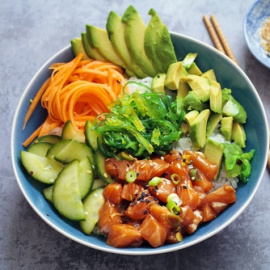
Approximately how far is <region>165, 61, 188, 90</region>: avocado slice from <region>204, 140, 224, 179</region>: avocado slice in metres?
0.47

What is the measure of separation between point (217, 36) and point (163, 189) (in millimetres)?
1560

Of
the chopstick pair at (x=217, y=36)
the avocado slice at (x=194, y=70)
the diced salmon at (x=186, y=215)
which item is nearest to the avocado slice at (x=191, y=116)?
the avocado slice at (x=194, y=70)

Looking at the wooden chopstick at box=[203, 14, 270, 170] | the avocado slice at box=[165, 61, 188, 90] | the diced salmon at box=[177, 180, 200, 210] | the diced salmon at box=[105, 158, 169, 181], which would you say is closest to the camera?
the diced salmon at box=[177, 180, 200, 210]

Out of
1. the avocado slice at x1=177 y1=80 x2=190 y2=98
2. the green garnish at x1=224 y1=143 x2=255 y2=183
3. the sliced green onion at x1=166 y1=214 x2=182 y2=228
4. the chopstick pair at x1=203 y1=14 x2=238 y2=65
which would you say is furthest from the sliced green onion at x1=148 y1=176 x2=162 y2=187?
the chopstick pair at x1=203 y1=14 x2=238 y2=65

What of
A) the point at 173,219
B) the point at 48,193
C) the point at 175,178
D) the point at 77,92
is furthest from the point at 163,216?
the point at 77,92

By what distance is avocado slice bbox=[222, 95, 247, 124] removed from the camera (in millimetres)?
2879

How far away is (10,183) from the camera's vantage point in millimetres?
3191

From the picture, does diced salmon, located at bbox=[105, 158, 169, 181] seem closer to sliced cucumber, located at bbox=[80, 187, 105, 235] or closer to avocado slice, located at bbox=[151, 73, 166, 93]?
sliced cucumber, located at bbox=[80, 187, 105, 235]

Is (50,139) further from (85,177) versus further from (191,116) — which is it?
(191,116)

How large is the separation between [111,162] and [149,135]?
309mm

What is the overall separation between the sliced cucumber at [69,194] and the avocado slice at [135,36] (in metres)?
0.91

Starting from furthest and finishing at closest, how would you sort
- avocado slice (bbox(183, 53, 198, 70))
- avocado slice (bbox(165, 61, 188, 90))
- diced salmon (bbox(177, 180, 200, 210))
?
avocado slice (bbox(183, 53, 198, 70)) → avocado slice (bbox(165, 61, 188, 90)) → diced salmon (bbox(177, 180, 200, 210))

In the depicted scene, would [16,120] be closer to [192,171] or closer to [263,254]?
[192,171]

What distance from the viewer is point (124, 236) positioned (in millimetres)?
2539
